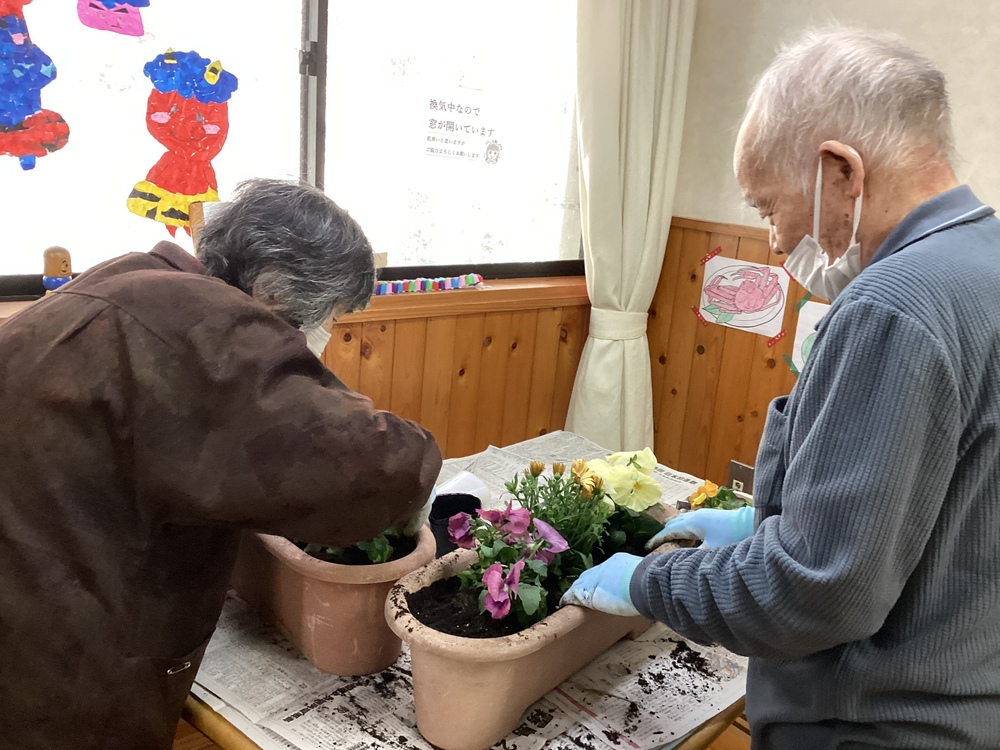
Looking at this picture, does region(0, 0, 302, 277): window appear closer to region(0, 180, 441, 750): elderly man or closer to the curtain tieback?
region(0, 180, 441, 750): elderly man

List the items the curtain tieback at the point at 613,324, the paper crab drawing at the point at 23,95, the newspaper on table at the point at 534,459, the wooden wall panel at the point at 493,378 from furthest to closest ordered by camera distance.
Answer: the curtain tieback at the point at 613,324 < the wooden wall panel at the point at 493,378 < the newspaper on table at the point at 534,459 < the paper crab drawing at the point at 23,95

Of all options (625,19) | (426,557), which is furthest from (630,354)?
(426,557)

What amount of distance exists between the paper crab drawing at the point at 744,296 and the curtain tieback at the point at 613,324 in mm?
254

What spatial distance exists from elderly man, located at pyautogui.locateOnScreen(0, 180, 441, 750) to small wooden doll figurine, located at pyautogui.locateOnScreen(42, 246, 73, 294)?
0.77 metres

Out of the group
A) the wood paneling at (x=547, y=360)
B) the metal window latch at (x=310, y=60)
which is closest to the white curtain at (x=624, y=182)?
the wood paneling at (x=547, y=360)

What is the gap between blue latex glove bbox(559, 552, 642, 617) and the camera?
963 mm

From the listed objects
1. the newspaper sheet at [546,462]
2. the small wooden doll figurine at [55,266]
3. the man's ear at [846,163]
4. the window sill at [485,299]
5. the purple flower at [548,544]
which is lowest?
the newspaper sheet at [546,462]

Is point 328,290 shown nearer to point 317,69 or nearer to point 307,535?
point 307,535

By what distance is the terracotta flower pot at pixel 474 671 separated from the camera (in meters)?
0.89

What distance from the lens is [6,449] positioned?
2.90 ft

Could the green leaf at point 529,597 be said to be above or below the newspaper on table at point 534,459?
above

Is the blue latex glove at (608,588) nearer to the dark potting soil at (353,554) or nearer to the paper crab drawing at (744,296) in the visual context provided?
the dark potting soil at (353,554)

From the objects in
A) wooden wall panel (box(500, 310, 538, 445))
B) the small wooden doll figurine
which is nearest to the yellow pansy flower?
the small wooden doll figurine

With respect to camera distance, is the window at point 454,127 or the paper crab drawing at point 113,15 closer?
the paper crab drawing at point 113,15
